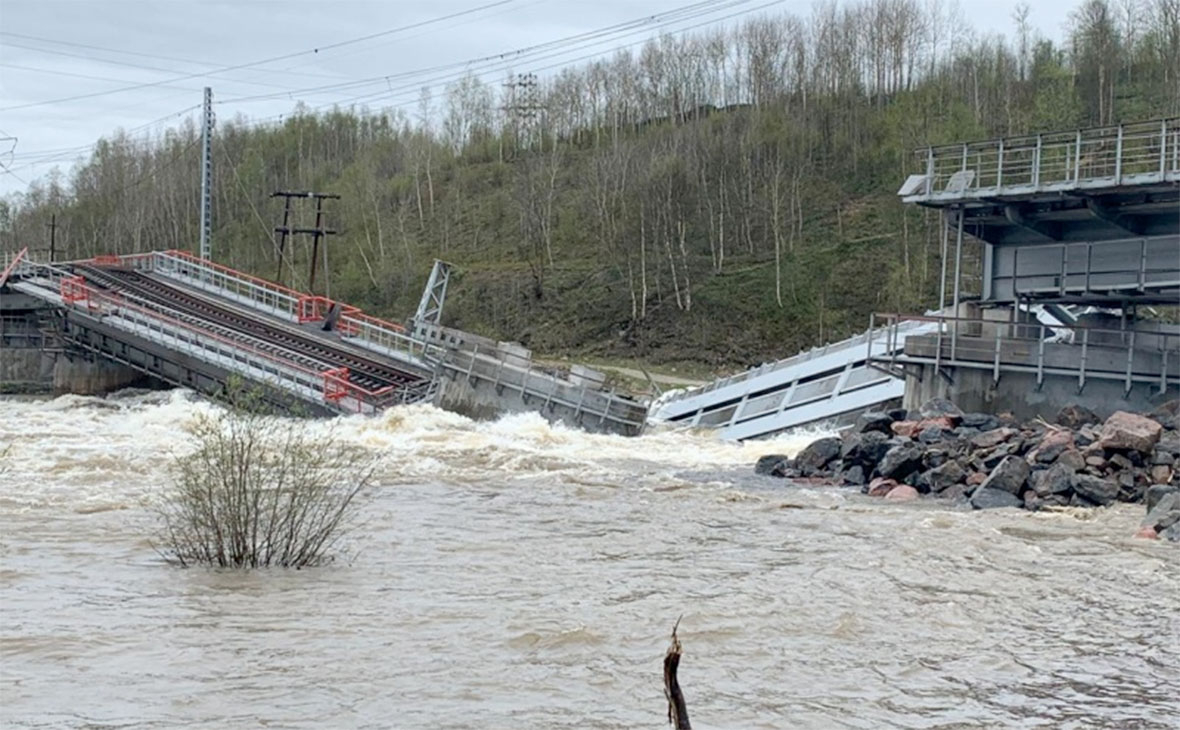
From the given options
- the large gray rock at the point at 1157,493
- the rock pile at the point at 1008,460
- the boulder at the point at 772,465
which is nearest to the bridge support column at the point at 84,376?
the boulder at the point at 772,465

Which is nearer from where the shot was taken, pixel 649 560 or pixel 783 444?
pixel 649 560

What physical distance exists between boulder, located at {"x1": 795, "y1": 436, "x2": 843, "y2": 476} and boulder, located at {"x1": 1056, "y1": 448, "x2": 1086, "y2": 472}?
5.27 meters

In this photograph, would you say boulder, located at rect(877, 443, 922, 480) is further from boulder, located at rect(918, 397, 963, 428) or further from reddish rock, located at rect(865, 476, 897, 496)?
boulder, located at rect(918, 397, 963, 428)

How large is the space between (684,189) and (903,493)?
43.2m

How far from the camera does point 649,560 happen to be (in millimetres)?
17391

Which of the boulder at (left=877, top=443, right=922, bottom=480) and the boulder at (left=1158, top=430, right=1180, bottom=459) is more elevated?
the boulder at (left=1158, top=430, right=1180, bottom=459)

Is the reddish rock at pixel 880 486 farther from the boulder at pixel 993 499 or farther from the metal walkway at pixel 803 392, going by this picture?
the metal walkway at pixel 803 392

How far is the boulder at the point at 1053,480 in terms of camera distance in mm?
22062

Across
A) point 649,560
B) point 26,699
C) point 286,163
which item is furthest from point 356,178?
point 26,699

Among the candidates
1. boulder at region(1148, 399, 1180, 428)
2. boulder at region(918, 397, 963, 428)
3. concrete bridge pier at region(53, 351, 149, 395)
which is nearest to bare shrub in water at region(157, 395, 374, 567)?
boulder at region(918, 397, 963, 428)

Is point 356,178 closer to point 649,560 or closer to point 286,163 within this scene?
point 286,163

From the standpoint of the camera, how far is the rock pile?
22.2 metres

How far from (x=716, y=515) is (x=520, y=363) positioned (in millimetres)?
17592

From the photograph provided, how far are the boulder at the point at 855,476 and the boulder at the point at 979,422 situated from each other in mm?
3118
